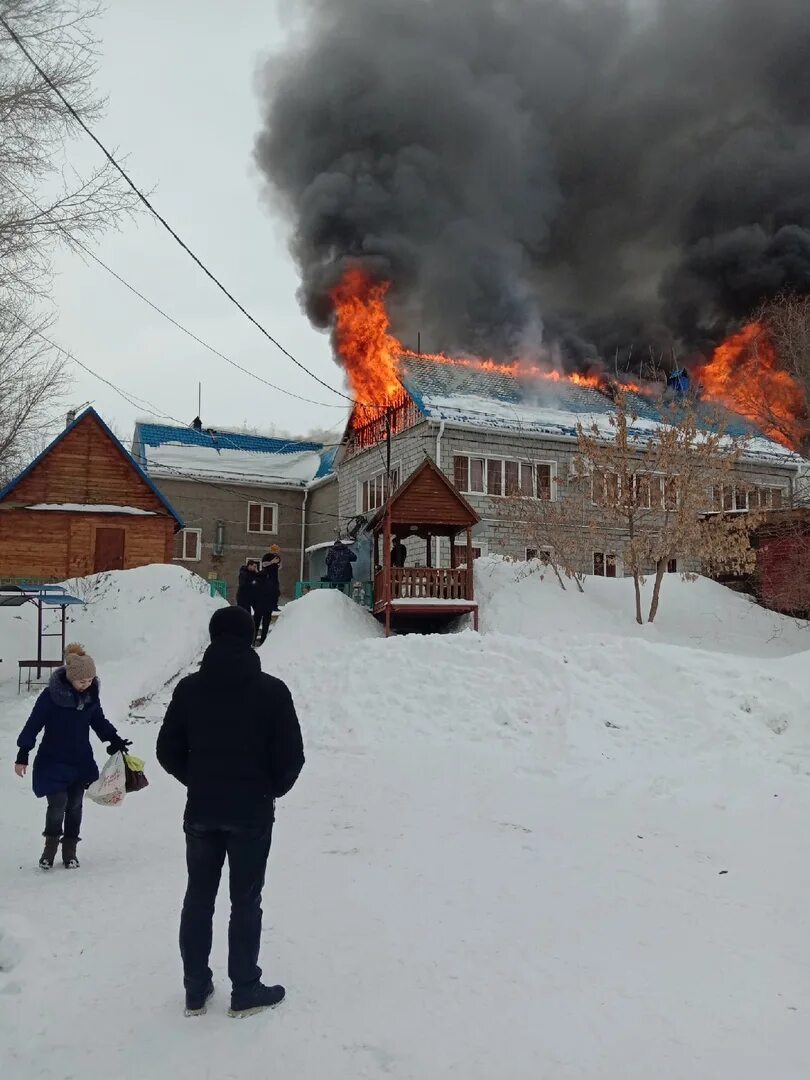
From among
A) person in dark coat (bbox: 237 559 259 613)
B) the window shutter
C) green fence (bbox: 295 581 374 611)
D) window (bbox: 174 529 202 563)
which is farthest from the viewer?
window (bbox: 174 529 202 563)

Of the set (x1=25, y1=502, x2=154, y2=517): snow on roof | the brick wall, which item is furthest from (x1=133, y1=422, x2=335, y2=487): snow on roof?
(x1=25, y1=502, x2=154, y2=517): snow on roof

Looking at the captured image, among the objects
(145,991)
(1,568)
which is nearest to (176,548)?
(1,568)

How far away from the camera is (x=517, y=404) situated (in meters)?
28.0

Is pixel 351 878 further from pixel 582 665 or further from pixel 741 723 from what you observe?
pixel 582 665

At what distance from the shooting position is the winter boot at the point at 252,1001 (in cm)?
363

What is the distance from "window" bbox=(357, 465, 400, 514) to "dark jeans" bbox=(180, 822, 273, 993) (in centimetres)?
2374

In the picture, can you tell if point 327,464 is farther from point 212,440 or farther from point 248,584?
point 248,584

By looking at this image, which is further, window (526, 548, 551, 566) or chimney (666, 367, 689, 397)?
chimney (666, 367, 689, 397)

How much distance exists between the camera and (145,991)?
3871 millimetres

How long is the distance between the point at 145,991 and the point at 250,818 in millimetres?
1014

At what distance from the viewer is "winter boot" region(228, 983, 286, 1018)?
3.63 meters

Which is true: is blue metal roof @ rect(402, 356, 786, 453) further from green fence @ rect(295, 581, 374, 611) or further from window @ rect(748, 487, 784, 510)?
green fence @ rect(295, 581, 374, 611)

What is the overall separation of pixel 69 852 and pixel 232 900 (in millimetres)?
3073

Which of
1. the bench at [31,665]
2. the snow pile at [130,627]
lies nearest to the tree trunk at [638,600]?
the snow pile at [130,627]
